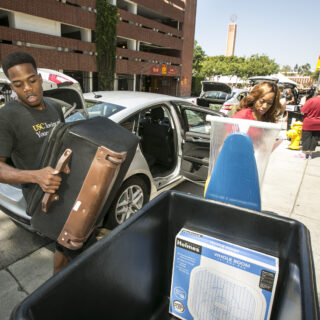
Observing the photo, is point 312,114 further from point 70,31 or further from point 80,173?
point 70,31

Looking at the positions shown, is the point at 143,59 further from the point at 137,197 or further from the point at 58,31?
the point at 137,197

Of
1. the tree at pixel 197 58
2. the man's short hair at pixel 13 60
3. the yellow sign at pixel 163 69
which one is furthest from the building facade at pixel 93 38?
the man's short hair at pixel 13 60

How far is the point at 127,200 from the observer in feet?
9.64

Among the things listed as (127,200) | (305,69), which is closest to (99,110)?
(127,200)

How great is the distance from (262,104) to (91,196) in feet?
6.82

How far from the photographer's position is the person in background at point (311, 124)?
21.7 ft

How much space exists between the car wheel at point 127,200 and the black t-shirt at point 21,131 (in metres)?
1.16

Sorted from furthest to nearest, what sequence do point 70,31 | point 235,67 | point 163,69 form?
point 235,67 < point 163,69 < point 70,31

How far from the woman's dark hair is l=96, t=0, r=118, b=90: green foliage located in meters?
22.9

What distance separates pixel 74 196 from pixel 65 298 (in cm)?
70

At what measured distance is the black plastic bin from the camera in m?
0.74

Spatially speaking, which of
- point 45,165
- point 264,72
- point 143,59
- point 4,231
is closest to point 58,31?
point 143,59

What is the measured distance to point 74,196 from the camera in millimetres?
1391

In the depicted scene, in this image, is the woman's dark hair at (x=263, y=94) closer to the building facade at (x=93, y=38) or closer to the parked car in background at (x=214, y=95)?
the parked car in background at (x=214, y=95)
